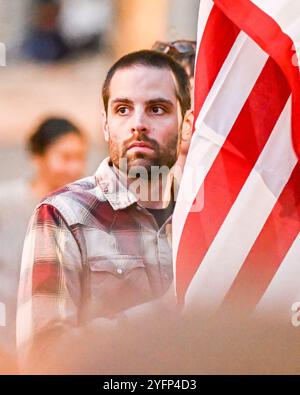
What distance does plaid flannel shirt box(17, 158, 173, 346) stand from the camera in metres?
3.20

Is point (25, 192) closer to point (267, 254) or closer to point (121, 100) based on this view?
point (121, 100)

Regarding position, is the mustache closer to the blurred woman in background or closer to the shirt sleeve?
the blurred woman in background

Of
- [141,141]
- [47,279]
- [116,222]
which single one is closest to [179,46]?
[141,141]

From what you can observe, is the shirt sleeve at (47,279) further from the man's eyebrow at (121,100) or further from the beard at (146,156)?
the man's eyebrow at (121,100)

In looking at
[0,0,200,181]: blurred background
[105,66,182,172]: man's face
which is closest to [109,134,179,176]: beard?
[105,66,182,172]: man's face

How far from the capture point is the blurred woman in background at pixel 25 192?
10.5 feet

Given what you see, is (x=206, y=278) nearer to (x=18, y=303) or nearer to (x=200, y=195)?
(x=200, y=195)

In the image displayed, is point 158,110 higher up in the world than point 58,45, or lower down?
lower down

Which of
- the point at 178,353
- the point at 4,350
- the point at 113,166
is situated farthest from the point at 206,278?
the point at 4,350

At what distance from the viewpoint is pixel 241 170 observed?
Answer: 3.15 meters

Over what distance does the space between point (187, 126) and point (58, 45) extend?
51 centimetres

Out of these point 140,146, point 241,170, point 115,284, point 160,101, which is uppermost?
point 160,101

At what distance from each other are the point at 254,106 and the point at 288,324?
2.47 ft

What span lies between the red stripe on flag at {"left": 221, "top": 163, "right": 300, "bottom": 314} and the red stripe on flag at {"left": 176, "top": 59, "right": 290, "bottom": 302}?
149 millimetres
